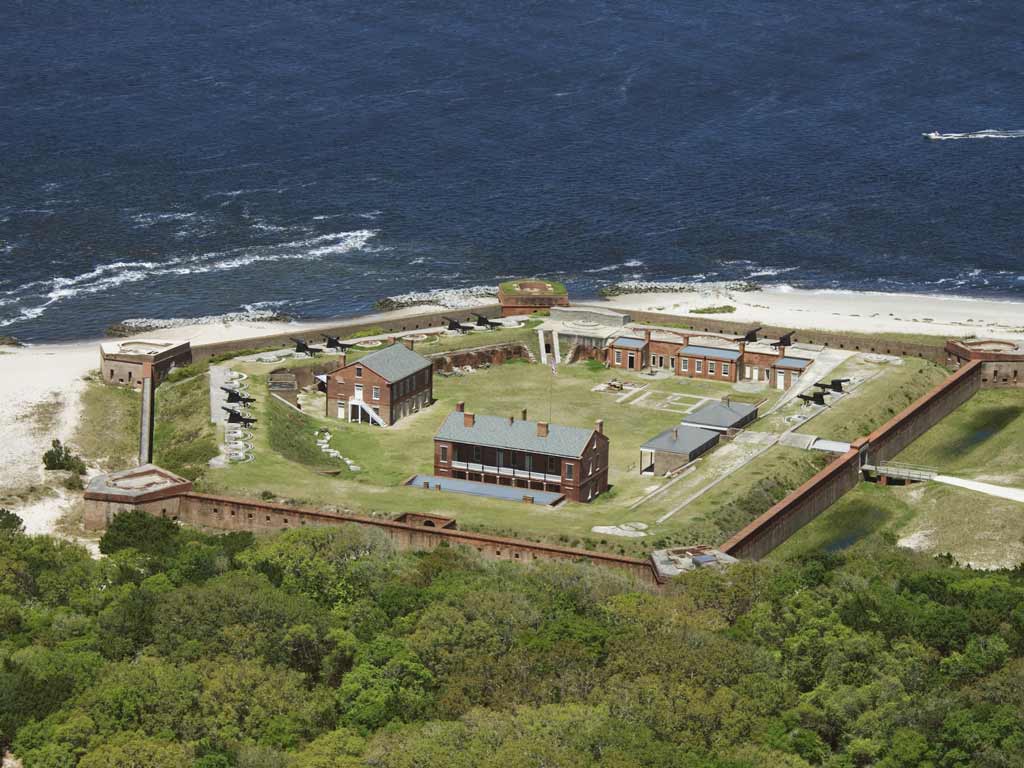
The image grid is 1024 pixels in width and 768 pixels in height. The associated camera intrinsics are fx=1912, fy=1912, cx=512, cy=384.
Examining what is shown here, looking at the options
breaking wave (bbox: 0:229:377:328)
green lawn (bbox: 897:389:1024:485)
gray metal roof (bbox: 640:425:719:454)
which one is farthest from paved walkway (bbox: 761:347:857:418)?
breaking wave (bbox: 0:229:377:328)

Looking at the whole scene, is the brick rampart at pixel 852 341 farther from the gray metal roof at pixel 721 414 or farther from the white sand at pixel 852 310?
the gray metal roof at pixel 721 414

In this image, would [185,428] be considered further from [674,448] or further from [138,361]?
[674,448]

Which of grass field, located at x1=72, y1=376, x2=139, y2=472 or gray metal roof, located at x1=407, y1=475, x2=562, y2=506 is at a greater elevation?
gray metal roof, located at x1=407, y1=475, x2=562, y2=506

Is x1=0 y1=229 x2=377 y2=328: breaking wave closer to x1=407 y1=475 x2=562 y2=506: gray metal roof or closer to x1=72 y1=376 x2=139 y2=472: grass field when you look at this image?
x1=72 y1=376 x2=139 y2=472: grass field

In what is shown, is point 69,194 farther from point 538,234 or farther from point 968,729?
point 968,729

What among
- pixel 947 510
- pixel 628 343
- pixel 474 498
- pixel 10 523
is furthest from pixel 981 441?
pixel 10 523

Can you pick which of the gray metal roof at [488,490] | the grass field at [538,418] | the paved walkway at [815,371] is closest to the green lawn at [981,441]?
the grass field at [538,418]
